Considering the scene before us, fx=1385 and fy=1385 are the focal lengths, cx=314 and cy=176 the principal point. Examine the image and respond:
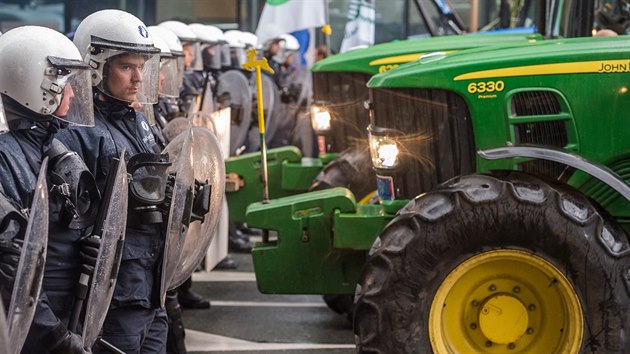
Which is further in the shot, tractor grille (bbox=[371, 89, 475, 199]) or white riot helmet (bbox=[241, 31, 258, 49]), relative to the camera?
white riot helmet (bbox=[241, 31, 258, 49])

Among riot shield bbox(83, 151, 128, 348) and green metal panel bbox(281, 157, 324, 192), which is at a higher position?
riot shield bbox(83, 151, 128, 348)

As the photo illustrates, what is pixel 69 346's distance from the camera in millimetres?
4430

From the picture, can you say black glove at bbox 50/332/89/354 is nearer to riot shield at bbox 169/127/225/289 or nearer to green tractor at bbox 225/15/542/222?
riot shield at bbox 169/127/225/289

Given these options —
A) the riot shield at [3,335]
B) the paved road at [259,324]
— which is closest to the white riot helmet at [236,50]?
the paved road at [259,324]

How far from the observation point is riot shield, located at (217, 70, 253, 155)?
12.5 m

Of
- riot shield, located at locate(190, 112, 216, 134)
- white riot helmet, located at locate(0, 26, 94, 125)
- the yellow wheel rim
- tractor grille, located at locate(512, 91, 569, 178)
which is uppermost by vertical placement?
white riot helmet, located at locate(0, 26, 94, 125)

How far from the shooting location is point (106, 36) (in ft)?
19.0

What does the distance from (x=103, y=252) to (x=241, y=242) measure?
27.7 ft

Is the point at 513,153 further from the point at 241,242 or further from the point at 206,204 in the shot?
the point at 241,242

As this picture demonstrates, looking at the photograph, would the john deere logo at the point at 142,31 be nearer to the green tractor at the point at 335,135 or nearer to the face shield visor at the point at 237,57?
the green tractor at the point at 335,135

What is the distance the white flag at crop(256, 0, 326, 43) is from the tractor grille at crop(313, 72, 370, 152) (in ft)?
8.53

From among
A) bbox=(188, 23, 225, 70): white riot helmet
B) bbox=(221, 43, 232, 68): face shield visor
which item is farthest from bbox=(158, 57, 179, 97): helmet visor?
bbox=(221, 43, 232, 68): face shield visor

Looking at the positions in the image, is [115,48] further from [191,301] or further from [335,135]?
[335,135]

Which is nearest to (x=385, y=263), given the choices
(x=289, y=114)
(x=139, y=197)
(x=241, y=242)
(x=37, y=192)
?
(x=139, y=197)
